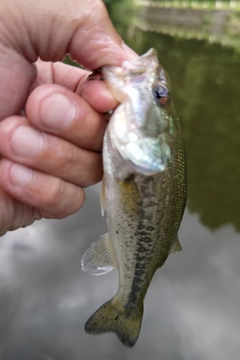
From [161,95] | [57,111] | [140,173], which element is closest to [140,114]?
[161,95]

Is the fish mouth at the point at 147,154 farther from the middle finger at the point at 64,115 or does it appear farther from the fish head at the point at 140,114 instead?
the middle finger at the point at 64,115

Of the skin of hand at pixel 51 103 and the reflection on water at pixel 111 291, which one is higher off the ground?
the skin of hand at pixel 51 103

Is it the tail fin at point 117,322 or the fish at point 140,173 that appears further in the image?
the tail fin at point 117,322

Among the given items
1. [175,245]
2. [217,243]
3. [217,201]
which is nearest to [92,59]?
[175,245]

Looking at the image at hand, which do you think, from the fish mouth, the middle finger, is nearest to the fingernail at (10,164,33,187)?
the middle finger

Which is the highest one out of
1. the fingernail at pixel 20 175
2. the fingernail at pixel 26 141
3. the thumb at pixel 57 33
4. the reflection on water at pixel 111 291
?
the thumb at pixel 57 33

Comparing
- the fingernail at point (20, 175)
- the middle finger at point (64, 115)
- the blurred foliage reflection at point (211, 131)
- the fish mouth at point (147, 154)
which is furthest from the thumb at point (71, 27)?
the blurred foliage reflection at point (211, 131)

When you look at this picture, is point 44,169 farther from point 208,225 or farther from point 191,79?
point 191,79

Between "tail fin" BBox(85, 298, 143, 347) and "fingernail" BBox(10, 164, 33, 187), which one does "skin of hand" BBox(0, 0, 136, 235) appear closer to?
"fingernail" BBox(10, 164, 33, 187)
